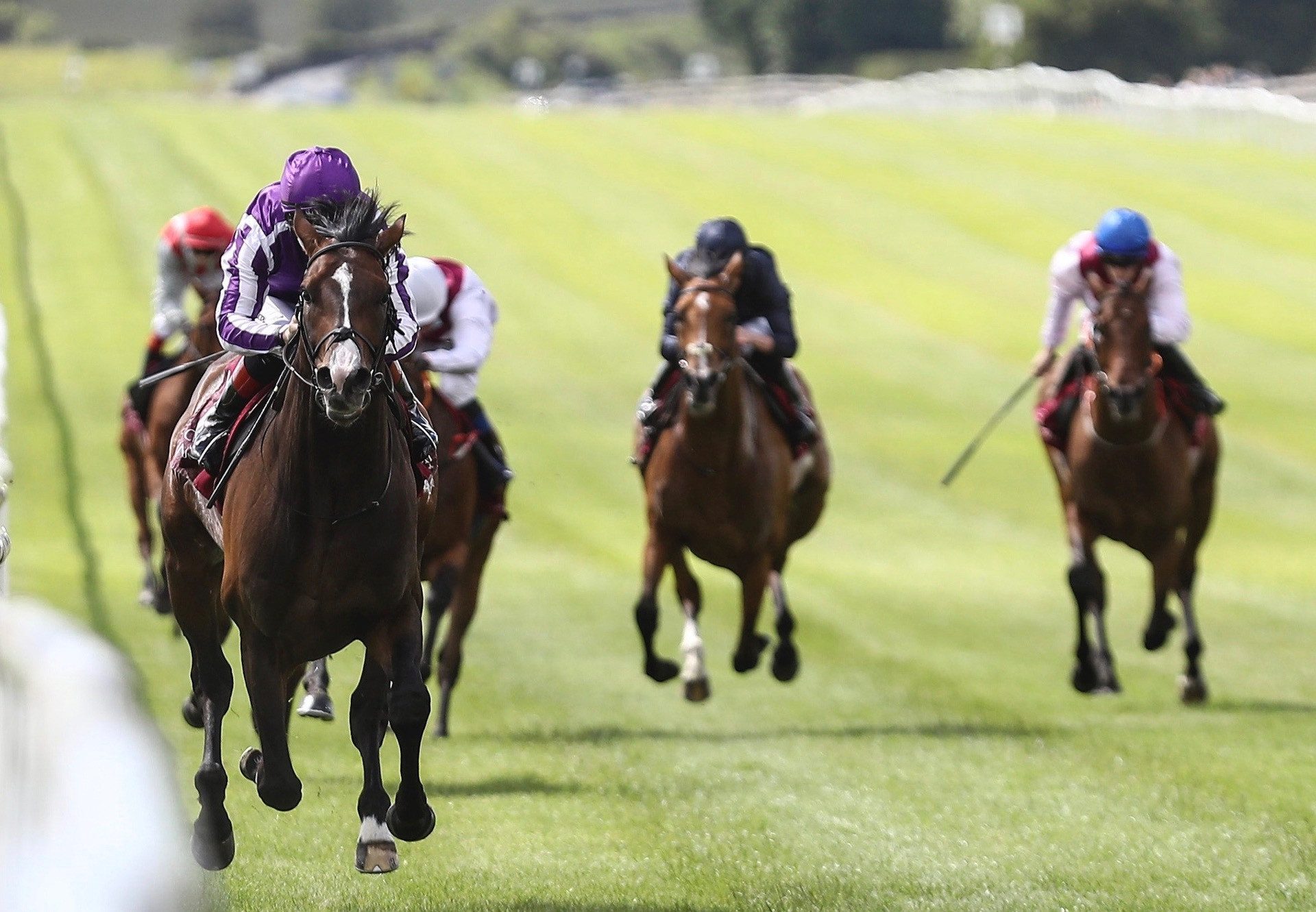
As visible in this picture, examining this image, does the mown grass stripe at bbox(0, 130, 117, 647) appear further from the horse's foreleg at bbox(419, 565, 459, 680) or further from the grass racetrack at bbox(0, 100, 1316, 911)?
the horse's foreleg at bbox(419, 565, 459, 680)

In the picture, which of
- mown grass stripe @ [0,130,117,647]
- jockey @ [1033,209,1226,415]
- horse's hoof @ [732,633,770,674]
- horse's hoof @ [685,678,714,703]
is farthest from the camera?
mown grass stripe @ [0,130,117,647]

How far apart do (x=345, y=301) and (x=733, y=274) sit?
393 cm

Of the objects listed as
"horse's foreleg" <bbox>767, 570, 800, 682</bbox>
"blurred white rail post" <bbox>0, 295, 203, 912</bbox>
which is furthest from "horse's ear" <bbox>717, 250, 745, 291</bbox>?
"blurred white rail post" <bbox>0, 295, 203, 912</bbox>

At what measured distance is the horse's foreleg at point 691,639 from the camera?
33.3ft

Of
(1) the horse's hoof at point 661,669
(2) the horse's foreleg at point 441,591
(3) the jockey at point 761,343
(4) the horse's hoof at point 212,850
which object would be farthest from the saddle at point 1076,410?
(4) the horse's hoof at point 212,850

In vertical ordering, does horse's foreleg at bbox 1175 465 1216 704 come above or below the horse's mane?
below

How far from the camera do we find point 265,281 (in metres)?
7.02

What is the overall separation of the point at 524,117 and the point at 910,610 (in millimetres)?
38427

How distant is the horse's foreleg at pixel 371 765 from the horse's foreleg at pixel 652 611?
4.00 m

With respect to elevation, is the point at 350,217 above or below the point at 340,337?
above

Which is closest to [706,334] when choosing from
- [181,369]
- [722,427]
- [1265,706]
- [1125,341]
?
[722,427]

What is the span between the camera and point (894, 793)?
867cm

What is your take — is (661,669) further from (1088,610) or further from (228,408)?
(228,408)

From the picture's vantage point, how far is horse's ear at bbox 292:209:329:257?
628 cm
